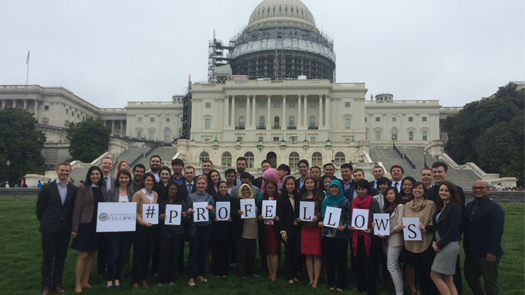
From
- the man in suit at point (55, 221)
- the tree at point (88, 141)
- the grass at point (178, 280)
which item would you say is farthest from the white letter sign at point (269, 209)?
the tree at point (88, 141)

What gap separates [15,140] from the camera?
4669 cm

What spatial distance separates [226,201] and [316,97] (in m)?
64.6

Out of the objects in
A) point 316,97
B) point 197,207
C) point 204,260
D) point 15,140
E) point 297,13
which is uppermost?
point 297,13

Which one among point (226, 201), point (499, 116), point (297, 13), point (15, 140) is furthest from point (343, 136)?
point (226, 201)

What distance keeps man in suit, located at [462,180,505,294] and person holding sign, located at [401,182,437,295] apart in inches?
30.8

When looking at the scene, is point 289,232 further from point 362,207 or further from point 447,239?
point 447,239

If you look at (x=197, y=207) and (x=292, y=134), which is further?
(x=292, y=134)

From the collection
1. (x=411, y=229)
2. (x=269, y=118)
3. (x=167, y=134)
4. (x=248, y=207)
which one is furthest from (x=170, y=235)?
(x=167, y=134)

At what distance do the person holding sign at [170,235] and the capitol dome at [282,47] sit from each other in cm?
7476

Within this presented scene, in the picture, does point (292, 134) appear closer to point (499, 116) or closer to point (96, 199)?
point (499, 116)

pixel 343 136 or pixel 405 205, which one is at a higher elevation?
pixel 343 136

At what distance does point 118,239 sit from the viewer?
377 inches

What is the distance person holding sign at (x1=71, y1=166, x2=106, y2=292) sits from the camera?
9195 mm

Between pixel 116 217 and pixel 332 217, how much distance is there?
493 centimetres
